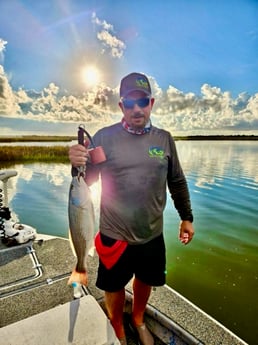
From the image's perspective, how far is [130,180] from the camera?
75.0 inches

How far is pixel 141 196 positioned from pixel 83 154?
1.99 ft

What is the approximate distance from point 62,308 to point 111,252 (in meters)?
0.46

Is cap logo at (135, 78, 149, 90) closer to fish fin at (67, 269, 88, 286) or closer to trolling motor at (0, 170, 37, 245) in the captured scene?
fish fin at (67, 269, 88, 286)

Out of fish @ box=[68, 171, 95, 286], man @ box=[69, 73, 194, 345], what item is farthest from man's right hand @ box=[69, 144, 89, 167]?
man @ box=[69, 73, 194, 345]

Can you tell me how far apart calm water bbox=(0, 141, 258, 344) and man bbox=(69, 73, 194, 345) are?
1.06ft

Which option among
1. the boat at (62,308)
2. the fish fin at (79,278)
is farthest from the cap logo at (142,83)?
the boat at (62,308)

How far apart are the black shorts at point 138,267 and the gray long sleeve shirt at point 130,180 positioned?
81 millimetres

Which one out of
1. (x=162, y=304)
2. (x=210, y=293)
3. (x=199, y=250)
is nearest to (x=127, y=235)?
(x=162, y=304)

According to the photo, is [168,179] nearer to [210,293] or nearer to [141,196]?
[141,196]

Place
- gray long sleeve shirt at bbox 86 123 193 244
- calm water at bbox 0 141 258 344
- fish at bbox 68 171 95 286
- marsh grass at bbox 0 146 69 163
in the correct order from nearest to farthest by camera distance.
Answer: fish at bbox 68 171 95 286 < gray long sleeve shirt at bbox 86 123 193 244 < calm water at bbox 0 141 258 344 < marsh grass at bbox 0 146 69 163

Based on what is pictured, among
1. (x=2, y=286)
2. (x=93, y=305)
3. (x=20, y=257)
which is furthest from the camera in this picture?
(x=20, y=257)

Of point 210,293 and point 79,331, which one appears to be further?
point 210,293

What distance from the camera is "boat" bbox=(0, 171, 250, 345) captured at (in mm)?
1589

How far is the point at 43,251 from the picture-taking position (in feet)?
11.4
